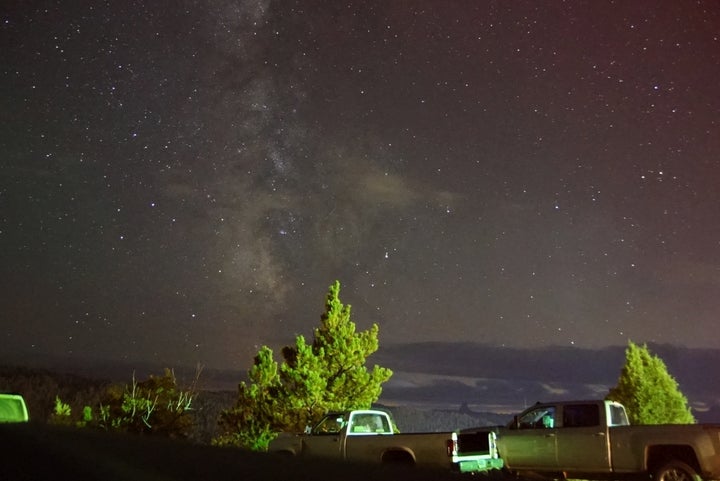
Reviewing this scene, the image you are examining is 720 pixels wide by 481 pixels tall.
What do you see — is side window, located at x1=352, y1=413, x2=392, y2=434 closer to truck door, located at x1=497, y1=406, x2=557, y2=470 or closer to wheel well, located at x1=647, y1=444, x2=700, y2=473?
truck door, located at x1=497, y1=406, x2=557, y2=470

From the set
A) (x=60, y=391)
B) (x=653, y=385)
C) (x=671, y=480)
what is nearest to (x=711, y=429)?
(x=671, y=480)

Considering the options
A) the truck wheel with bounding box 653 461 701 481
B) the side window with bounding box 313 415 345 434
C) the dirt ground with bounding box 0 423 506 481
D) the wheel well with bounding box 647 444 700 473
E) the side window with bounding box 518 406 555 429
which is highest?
the side window with bounding box 518 406 555 429

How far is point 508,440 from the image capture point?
1536 centimetres

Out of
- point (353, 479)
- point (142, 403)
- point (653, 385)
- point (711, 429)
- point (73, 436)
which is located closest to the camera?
point (353, 479)

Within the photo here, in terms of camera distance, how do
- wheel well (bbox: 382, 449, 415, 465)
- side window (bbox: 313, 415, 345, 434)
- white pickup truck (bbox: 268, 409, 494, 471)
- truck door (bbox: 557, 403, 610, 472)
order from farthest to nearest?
side window (bbox: 313, 415, 345, 434), truck door (bbox: 557, 403, 610, 472), wheel well (bbox: 382, 449, 415, 465), white pickup truck (bbox: 268, 409, 494, 471)

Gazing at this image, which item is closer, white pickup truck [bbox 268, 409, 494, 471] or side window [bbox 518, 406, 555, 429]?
white pickup truck [bbox 268, 409, 494, 471]

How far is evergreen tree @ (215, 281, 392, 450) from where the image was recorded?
2997 cm

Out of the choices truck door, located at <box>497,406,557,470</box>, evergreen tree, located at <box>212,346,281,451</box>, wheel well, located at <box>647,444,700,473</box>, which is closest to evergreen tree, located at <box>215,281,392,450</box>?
evergreen tree, located at <box>212,346,281,451</box>

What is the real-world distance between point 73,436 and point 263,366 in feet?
101

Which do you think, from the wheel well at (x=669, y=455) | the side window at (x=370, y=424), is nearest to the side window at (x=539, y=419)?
the wheel well at (x=669, y=455)

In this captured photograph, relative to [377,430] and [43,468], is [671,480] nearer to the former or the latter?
[377,430]

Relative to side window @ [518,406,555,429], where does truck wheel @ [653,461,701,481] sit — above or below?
below

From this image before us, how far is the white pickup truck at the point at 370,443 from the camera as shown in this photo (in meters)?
13.4

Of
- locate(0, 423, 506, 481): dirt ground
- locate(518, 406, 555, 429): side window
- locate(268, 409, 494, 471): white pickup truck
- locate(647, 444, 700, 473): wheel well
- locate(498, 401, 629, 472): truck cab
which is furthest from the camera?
locate(518, 406, 555, 429): side window
